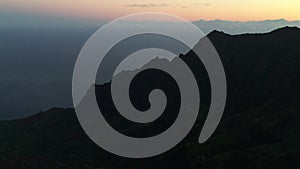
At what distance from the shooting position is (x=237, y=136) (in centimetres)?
13950

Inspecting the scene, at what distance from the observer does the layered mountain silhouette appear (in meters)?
124

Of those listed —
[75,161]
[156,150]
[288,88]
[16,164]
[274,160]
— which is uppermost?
[288,88]

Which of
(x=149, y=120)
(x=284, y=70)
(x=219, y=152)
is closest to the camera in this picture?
(x=219, y=152)

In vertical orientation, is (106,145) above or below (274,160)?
below

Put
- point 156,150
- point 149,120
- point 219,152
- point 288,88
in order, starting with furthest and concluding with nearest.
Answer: point 149,120 → point 288,88 → point 156,150 → point 219,152

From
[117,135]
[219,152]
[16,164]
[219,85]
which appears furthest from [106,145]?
[219,85]

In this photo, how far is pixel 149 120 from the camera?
18462 centimetres

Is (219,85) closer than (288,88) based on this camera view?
No

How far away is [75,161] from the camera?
15525cm

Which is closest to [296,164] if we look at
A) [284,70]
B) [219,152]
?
[219,152]

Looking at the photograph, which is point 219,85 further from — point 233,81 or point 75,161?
point 75,161

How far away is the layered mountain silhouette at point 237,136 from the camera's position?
12388 centimetres

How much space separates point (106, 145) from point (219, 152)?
166 feet

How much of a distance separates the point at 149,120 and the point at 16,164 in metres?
61.5
